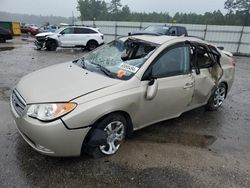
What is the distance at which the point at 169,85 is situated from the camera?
3.49 meters

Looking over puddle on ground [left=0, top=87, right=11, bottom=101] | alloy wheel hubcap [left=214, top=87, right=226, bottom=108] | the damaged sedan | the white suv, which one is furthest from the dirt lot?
the white suv

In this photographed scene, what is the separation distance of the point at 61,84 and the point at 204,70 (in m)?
2.55

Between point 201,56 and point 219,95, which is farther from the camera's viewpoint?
point 219,95

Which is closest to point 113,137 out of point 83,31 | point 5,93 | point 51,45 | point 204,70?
point 204,70

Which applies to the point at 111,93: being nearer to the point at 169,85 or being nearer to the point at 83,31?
the point at 169,85

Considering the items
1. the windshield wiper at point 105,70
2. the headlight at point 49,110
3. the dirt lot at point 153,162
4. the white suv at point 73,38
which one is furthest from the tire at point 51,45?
the headlight at point 49,110

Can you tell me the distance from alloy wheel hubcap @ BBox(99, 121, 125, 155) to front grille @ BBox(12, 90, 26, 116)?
3.48ft

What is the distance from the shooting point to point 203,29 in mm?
18578

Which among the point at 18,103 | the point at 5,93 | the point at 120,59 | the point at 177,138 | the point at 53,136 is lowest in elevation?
the point at 5,93

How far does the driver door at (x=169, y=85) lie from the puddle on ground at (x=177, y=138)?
300 millimetres

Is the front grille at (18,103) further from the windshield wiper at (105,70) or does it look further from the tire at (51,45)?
the tire at (51,45)

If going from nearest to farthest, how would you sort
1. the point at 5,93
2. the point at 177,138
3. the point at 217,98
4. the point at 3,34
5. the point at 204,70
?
the point at 177,138 < the point at 204,70 < the point at 217,98 < the point at 5,93 < the point at 3,34

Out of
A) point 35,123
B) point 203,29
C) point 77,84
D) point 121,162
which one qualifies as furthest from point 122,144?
point 203,29

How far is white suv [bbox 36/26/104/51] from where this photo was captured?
14.7 metres
